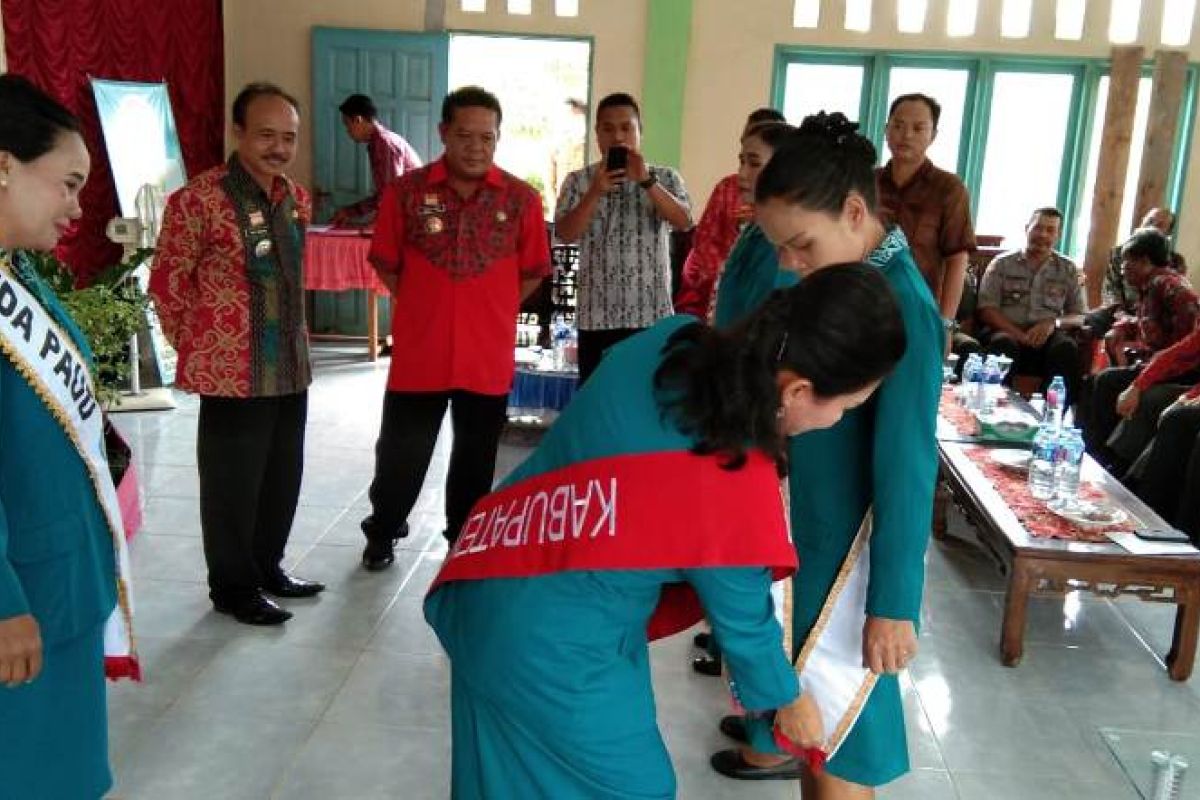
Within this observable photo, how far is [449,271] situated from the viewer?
2.99m

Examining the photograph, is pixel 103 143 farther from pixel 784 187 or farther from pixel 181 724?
pixel 784 187

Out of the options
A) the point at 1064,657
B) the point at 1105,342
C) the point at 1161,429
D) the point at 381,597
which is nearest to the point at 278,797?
the point at 381,597

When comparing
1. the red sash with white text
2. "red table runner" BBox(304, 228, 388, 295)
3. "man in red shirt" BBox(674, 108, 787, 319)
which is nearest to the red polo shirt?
"man in red shirt" BBox(674, 108, 787, 319)

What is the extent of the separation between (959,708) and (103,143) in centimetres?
521

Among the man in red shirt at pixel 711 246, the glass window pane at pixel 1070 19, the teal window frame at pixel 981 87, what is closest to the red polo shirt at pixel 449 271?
the man in red shirt at pixel 711 246

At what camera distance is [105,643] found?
163 centimetres

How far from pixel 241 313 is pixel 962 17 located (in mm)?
6013

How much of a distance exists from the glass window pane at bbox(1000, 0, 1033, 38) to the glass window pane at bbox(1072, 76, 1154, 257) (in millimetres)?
655

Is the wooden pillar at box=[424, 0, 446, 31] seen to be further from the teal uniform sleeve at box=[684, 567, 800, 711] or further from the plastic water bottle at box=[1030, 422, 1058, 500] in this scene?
the teal uniform sleeve at box=[684, 567, 800, 711]

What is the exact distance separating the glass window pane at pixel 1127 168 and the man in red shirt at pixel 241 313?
6.20m

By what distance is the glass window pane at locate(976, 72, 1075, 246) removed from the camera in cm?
Result: 725

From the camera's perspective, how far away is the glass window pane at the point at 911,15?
7.04 meters

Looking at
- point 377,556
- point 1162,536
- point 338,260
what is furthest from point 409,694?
point 338,260

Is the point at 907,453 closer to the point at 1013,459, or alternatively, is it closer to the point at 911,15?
the point at 1013,459
